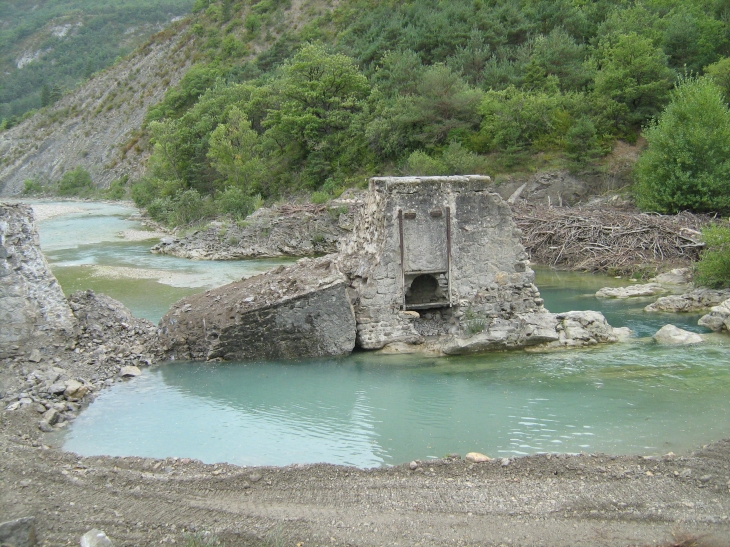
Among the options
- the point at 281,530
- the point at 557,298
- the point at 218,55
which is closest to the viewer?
the point at 281,530

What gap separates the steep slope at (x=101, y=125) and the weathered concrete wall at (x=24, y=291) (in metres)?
56.9

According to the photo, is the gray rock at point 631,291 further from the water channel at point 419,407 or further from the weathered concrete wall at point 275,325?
the weathered concrete wall at point 275,325

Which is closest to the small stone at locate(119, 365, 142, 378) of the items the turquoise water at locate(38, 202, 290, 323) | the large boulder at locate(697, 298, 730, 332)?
the turquoise water at locate(38, 202, 290, 323)

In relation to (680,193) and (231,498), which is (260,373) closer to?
(231,498)

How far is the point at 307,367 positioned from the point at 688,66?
31.3 meters

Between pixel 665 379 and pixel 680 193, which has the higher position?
pixel 680 193

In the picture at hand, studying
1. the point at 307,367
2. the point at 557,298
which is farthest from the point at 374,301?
the point at 557,298

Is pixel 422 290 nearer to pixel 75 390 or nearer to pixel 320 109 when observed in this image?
pixel 75 390

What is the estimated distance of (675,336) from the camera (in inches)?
509

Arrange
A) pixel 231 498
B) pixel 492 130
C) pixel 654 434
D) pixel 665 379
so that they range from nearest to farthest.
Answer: pixel 231 498, pixel 654 434, pixel 665 379, pixel 492 130

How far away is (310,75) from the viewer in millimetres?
40625

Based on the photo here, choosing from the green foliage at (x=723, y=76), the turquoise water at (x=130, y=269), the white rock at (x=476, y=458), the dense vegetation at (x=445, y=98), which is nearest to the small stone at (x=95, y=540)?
the white rock at (x=476, y=458)

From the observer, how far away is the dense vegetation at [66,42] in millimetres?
118250

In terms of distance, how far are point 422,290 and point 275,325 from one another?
3546mm
